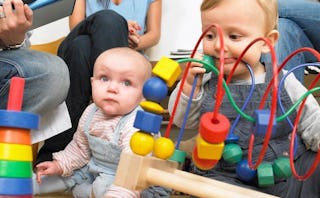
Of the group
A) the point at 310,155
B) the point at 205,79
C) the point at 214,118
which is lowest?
the point at 310,155

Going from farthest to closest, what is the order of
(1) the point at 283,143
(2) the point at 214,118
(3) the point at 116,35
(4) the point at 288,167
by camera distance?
(3) the point at 116,35
(1) the point at 283,143
(4) the point at 288,167
(2) the point at 214,118

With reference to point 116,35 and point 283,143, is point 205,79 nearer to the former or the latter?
point 283,143

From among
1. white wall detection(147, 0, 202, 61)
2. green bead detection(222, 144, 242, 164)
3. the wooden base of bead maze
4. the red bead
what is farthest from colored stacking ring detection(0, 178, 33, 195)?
white wall detection(147, 0, 202, 61)

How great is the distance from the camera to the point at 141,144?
0.61 metres

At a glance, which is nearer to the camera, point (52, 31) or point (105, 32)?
point (105, 32)

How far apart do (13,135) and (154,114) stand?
187 mm

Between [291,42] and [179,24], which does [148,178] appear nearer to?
[291,42]

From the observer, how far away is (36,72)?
40.8 inches

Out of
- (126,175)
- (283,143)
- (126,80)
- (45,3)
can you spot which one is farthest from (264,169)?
(45,3)

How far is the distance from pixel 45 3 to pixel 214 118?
541mm

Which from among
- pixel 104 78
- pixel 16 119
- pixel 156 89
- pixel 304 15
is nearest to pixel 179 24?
pixel 304 15

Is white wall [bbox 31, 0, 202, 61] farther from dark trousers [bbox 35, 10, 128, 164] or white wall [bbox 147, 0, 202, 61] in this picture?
dark trousers [bbox 35, 10, 128, 164]

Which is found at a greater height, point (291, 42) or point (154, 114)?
point (154, 114)

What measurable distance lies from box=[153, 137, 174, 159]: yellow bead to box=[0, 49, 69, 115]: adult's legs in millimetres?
494
